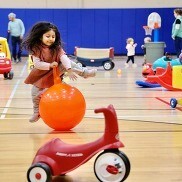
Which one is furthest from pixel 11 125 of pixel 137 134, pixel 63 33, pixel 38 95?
pixel 63 33

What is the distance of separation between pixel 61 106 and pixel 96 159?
1.68 m

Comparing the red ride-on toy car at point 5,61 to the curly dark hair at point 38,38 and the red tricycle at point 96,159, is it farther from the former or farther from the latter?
the red tricycle at point 96,159

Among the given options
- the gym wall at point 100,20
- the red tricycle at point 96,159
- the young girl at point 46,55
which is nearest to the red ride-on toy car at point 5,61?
the young girl at point 46,55

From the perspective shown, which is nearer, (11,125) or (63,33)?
(11,125)

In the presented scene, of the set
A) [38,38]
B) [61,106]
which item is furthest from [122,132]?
[38,38]

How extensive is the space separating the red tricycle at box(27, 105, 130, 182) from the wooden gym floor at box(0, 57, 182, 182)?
0.20 m

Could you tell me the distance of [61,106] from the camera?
186 inches

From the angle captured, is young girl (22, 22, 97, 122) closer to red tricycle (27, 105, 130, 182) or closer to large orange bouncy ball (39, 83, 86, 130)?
large orange bouncy ball (39, 83, 86, 130)

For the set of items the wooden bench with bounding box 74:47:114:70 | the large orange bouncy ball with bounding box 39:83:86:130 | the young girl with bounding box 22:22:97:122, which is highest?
the young girl with bounding box 22:22:97:122

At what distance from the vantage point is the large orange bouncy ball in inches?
186

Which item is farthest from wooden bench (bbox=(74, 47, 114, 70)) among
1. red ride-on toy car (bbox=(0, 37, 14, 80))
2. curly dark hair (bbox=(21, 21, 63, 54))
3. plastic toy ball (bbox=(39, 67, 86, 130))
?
plastic toy ball (bbox=(39, 67, 86, 130))

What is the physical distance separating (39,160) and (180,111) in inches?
132

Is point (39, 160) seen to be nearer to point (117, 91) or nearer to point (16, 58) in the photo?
point (117, 91)

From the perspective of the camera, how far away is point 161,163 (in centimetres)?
368
